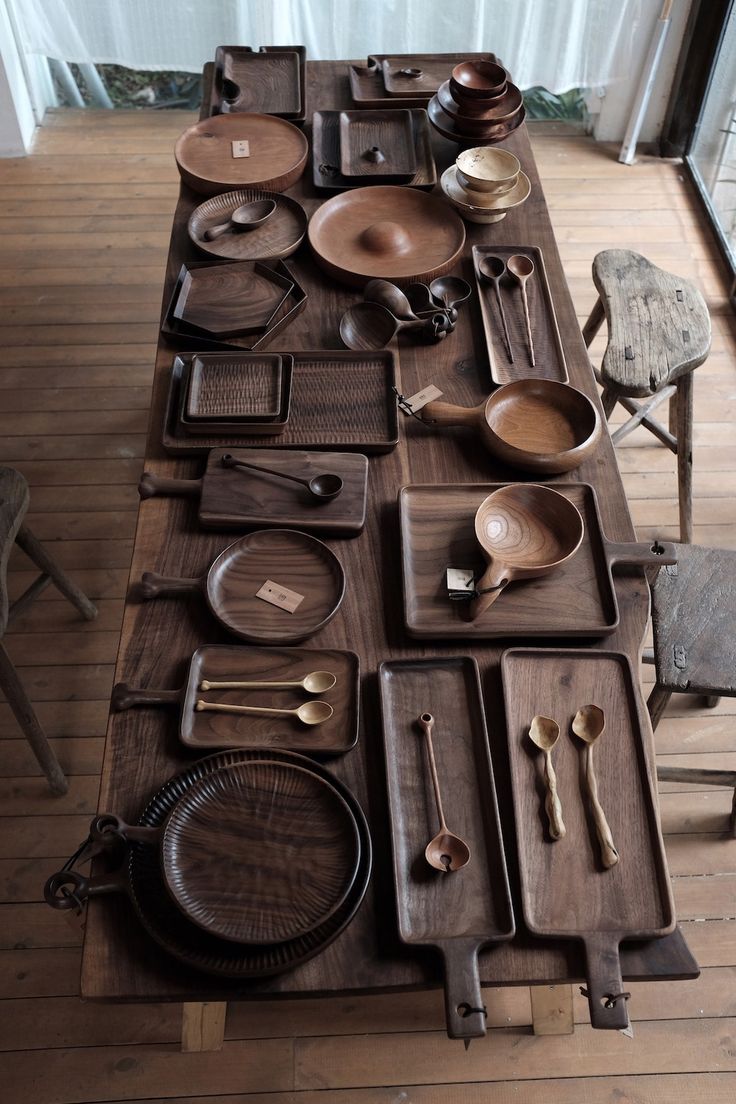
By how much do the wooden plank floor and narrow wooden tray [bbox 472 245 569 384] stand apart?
3.26 ft

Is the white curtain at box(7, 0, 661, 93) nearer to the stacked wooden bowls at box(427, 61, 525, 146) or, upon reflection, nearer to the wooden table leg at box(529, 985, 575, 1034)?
the stacked wooden bowls at box(427, 61, 525, 146)

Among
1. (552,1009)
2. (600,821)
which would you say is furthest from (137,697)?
(552,1009)

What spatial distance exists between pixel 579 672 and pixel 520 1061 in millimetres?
984

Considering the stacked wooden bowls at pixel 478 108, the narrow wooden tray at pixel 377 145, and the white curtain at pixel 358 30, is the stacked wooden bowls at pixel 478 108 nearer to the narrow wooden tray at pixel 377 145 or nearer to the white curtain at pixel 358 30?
the narrow wooden tray at pixel 377 145

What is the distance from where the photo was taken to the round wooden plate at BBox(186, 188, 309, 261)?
222 cm

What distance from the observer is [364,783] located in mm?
1405

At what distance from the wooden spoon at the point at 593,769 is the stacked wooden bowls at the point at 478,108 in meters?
1.70

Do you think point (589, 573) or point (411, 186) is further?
point (411, 186)

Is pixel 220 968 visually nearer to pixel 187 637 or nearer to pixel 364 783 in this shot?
pixel 364 783

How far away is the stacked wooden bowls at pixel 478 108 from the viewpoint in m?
2.43

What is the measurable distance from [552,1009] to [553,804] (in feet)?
2.71

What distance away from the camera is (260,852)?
4.35 ft

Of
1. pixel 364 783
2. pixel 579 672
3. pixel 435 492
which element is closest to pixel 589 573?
pixel 579 672

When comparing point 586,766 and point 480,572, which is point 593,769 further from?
point 480,572
